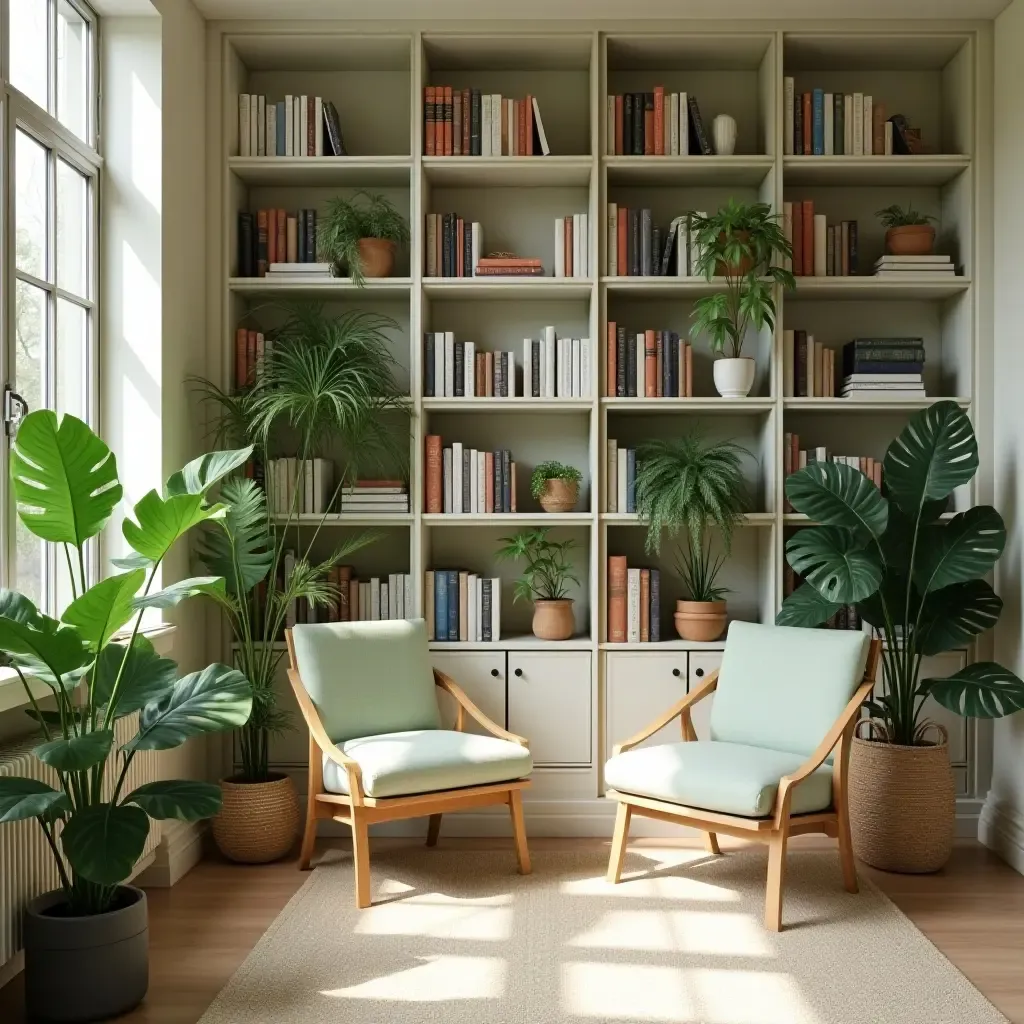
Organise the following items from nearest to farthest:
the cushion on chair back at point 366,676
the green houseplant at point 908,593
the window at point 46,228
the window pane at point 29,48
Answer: the window at point 46,228, the window pane at point 29,48, the green houseplant at point 908,593, the cushion on chair back at point 366,676

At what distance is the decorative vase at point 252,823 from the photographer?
3754mm

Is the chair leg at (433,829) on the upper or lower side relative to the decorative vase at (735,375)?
lower

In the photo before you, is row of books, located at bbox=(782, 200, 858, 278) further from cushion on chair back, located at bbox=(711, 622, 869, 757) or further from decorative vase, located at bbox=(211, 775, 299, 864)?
decorative vase, located at bbox=(211, 775, 299, 864)

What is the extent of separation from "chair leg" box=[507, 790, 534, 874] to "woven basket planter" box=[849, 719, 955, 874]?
1.20 m

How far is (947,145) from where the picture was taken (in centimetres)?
439

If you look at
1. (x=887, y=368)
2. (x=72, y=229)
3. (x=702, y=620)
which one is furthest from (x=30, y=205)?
(x=887, y=368)

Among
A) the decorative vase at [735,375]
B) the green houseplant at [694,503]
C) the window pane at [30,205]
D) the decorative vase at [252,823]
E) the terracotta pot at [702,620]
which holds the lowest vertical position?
the decorative vase at [252,823]

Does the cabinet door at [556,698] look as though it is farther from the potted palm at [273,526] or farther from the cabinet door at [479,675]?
the potted palm at [273,526]

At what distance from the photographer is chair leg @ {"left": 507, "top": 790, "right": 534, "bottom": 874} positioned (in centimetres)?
364

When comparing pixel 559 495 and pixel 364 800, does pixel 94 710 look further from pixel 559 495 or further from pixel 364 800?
pixel 559 495

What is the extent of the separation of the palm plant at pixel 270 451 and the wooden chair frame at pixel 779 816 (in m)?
1.29

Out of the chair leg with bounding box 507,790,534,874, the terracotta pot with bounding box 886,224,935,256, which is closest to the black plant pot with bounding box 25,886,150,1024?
the chair leg with bounding box 507,790,534,874

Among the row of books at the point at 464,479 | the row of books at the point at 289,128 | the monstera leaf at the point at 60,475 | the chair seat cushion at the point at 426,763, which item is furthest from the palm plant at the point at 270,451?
the monstera leaf at the point at 60,475

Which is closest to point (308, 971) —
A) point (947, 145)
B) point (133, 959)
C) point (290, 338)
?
point (133, 959)
